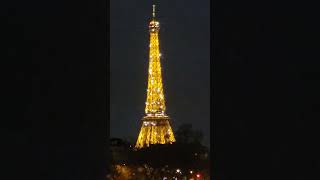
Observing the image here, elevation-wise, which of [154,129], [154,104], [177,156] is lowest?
[177,156]

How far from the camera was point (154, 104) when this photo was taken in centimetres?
3172

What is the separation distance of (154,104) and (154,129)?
1474mm

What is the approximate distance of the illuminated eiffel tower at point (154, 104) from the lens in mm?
30516

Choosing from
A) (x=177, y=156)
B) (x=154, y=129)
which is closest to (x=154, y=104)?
(x=154, y=129)

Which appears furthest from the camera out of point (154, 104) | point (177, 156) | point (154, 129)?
point (154, 104)

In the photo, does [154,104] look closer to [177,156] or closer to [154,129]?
[154,129]

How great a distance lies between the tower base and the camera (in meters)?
29.9
